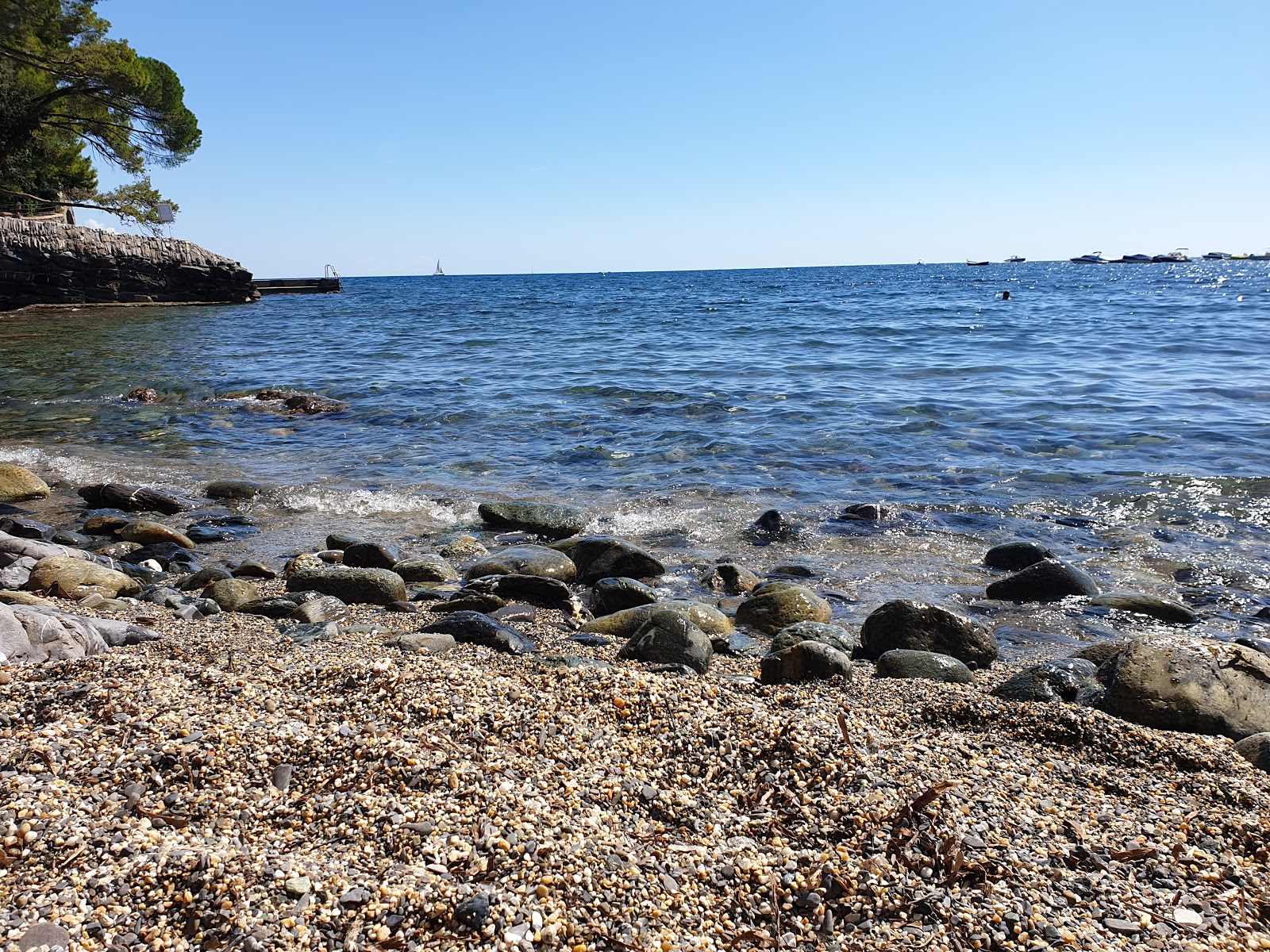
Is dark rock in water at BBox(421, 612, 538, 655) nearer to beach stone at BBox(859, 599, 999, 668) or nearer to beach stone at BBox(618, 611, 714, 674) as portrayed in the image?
beach stone at BBox(618, 611, 714, 674)

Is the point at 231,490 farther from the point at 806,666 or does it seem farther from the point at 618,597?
Result: the point at 806,666

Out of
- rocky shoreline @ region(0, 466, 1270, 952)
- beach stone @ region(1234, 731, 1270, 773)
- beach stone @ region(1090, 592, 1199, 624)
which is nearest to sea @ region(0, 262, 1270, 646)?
beach stone @ region(1090, 592, 1199, 624)

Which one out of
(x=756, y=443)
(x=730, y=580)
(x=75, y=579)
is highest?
(x=756, y=443)

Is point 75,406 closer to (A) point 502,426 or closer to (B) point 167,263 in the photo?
(A) point 502,426

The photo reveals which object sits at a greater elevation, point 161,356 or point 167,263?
point 167,263

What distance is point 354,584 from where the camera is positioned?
18.6 ft

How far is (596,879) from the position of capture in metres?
2.36

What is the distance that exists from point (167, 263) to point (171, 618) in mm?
37579

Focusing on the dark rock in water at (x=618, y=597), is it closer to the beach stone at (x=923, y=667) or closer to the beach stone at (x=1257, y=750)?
the beach stone at (x=923, y=667)

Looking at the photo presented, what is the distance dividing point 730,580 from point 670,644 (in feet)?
5.56

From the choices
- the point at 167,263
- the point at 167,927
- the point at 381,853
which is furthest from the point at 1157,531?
the point at 167,263

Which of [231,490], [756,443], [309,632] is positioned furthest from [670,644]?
[756,443]

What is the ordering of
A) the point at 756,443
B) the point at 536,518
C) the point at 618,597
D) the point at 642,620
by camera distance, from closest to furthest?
the point at 642,620
the point at 618,597
the point at 536,518
the point at 756,443

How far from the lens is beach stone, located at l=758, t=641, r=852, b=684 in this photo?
424 cm
